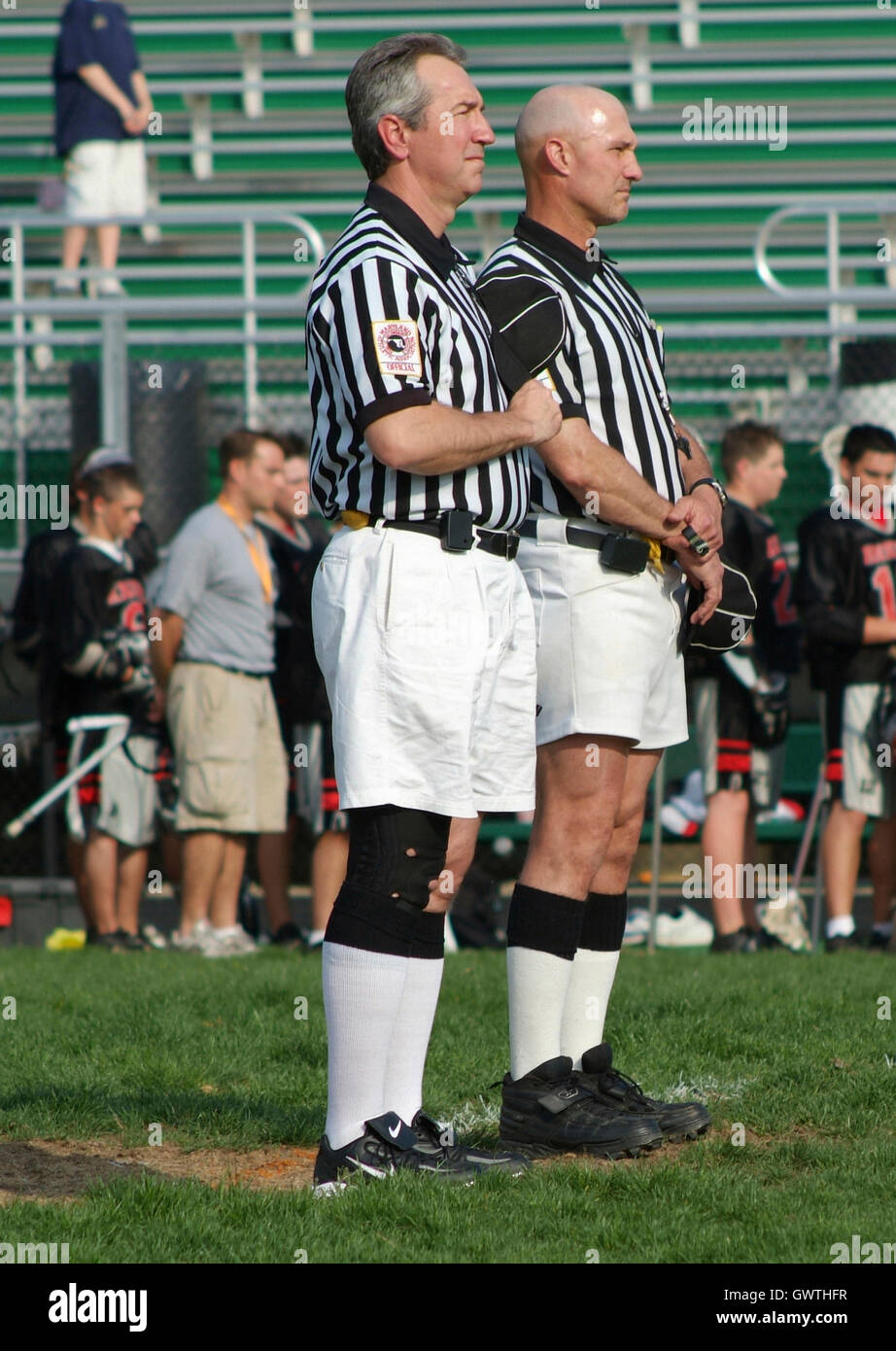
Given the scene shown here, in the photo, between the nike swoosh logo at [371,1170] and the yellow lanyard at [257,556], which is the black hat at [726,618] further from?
the yellow lanyard at [257,556]

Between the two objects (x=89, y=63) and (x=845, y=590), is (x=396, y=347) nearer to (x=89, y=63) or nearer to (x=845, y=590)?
(x=845, y=590)

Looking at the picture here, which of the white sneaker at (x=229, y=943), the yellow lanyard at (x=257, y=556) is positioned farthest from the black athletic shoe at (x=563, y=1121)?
the yellow lanyard at (x=257, y=556)

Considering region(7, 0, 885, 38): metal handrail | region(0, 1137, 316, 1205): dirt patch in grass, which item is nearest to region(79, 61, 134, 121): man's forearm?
region(7, 0, 885, 38): metal handrail

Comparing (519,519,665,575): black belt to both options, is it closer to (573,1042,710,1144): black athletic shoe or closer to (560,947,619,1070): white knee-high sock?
(560,947,619,1070): white knee-high sock

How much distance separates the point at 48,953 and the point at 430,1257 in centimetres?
492

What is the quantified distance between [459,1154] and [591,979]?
2.34 feet

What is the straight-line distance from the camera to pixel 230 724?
8.43m

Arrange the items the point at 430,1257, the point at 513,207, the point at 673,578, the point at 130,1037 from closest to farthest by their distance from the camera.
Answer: the point at 430,1257
the point at 673,578
the point at 130,1037
the point at 513,207

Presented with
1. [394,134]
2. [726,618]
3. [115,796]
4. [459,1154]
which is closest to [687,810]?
[115,796]

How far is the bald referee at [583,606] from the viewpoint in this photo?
13.5 ft

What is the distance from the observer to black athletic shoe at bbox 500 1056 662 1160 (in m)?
4.02

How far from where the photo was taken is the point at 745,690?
26.8 feet

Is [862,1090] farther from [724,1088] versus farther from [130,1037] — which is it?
[130,1037]
